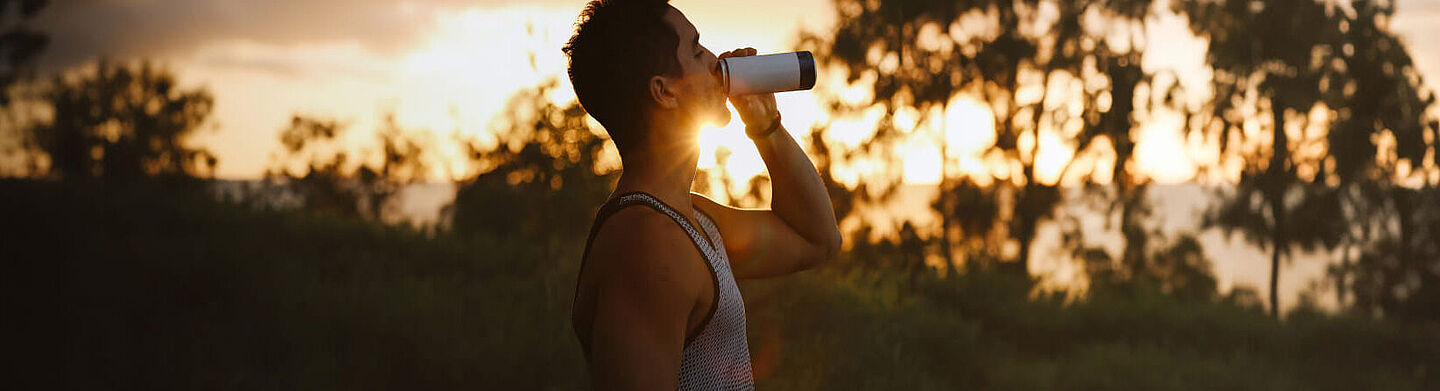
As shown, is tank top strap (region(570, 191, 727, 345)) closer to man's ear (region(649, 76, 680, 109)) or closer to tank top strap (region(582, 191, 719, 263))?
tank top strap (region(582, 191, 719, 263))

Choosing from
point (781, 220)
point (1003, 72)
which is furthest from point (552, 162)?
point (1003, 72)

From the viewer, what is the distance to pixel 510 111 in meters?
9.89

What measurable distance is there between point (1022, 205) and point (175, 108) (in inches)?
1577

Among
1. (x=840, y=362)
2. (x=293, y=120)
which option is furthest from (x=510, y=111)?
(x=293, y=120)

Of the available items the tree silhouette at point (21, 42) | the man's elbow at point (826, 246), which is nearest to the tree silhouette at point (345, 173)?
the tree silhouette at point (21, 42)

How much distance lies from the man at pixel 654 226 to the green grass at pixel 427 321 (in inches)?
316

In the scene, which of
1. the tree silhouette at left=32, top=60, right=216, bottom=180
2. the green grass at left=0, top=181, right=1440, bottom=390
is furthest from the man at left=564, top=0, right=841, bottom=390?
the tree silhouette at left=32, top=60, right=216, bottom=180

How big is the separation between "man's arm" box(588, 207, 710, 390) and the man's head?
26 cm

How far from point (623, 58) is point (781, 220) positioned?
0.74 metres

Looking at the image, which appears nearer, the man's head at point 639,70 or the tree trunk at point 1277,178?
the man's head at point 639,70

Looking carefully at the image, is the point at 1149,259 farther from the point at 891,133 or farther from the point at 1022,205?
the point at 891,133

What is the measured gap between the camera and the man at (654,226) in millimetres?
1890

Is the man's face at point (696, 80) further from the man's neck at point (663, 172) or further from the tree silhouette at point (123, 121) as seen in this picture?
the tree silhouette at point (123, 121)

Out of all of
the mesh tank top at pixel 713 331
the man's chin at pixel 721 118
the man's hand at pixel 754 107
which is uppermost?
the man's hand at pixel 754 107
